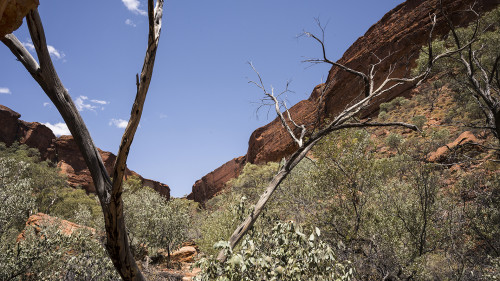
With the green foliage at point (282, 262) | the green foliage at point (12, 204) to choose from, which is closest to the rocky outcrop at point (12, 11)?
the green foliage at point (282, 262)

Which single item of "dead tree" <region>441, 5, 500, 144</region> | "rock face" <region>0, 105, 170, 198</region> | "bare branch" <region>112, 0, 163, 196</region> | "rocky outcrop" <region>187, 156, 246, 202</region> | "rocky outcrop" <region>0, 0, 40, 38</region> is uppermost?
"rock face" <region>0, 105, 170, 198</region>

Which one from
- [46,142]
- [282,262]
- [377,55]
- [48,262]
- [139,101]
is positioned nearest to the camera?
[139,101]

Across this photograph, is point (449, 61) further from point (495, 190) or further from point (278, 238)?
point (278, 238)

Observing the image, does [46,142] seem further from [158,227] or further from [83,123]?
[83,123]

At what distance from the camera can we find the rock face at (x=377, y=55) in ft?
127

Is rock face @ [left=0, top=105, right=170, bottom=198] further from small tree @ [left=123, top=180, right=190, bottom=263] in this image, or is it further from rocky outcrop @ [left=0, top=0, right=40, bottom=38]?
rocky outcrop @ [left=0, top=0, right=40, bottom=38]

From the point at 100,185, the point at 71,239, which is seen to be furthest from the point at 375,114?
the point at 100,185

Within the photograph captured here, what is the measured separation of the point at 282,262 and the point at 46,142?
71957 mm

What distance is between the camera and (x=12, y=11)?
139cm

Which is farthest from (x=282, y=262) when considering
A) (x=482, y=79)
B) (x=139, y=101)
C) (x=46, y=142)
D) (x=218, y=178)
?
(x=218, y=178)

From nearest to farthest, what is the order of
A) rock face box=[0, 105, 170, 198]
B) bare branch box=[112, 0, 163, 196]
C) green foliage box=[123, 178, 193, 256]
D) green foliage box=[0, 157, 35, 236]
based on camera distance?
1. bare branch box=[112, 0, 163, 196]
2. green foliage box=[0, 157, 35, 236]
3. green foliage box=[123, 178, 193, 256]
4. rock face box=[0, 105, 170, 198]

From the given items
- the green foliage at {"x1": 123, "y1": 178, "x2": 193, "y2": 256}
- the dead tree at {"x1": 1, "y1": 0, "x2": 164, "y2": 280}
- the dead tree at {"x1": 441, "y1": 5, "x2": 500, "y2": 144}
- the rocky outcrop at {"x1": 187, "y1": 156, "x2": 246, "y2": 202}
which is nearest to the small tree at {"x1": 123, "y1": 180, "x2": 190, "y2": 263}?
the green foliage at {"x1": 123, "y1": 178, "x2": 193, "y2": 256}

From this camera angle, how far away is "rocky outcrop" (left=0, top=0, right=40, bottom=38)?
1.38 metres

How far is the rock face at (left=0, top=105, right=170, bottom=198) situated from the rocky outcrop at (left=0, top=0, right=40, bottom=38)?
206 ft
